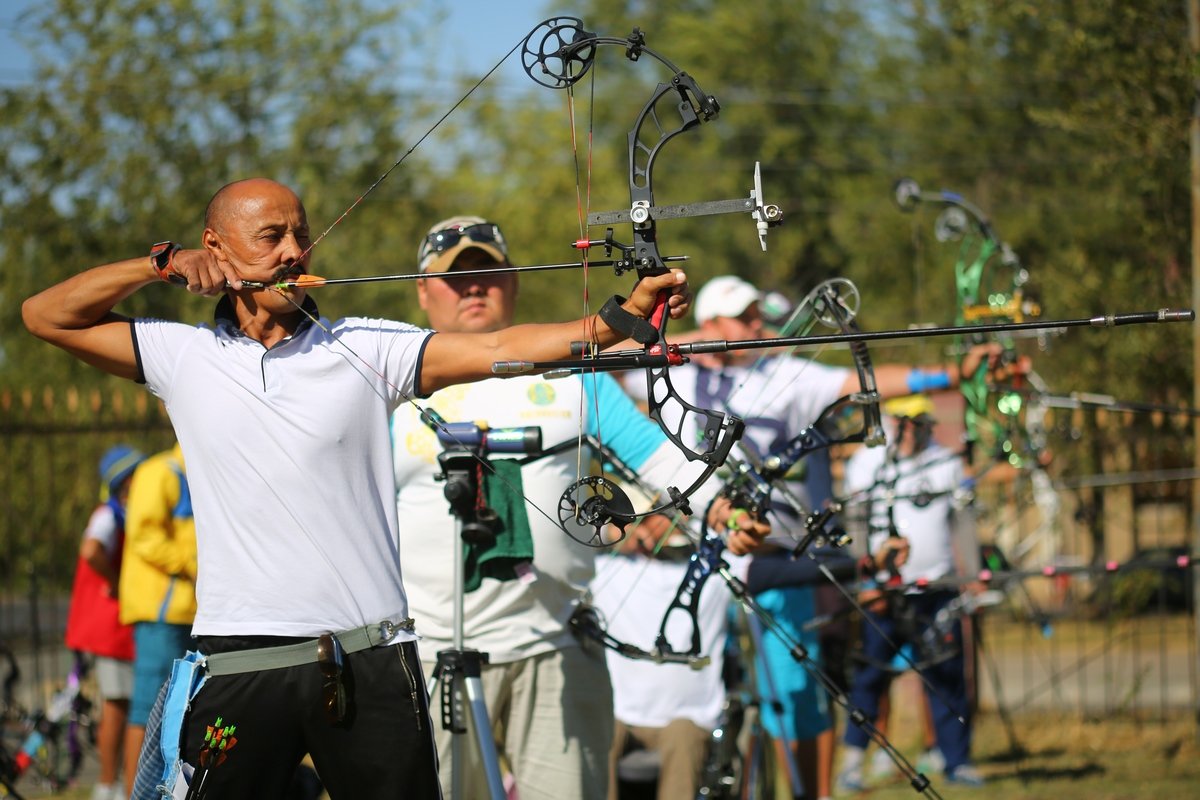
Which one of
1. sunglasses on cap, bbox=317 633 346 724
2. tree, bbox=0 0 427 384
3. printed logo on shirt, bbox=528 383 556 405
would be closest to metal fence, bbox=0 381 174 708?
tree, bbox=0 0 427 384

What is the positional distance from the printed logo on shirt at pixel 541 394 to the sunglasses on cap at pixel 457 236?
0.48 meters

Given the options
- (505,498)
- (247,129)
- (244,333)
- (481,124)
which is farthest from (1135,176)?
(481,124)

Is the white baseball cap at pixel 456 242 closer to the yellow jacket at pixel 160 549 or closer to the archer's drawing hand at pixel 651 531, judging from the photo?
the archer's drawing hand at pixel 651 531

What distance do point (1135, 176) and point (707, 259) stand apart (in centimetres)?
1491

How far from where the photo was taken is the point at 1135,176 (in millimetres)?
8617

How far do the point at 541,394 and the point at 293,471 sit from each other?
1216 mm

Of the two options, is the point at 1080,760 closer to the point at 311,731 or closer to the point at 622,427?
the point at 622,427

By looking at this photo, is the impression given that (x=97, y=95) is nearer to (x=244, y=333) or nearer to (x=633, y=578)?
(x=633, y=578)

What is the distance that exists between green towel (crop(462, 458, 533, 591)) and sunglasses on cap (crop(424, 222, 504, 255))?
0.72 metres

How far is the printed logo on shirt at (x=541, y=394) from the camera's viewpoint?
4086 mm

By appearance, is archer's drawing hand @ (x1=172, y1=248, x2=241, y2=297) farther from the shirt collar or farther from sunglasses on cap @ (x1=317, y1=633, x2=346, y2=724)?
sunglasses on cap @ (x1=317, y1=633, x2=346, y2=724)

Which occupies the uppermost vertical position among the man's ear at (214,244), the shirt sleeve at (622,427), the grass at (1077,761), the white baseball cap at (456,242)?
the white baseball cap at (456,242)

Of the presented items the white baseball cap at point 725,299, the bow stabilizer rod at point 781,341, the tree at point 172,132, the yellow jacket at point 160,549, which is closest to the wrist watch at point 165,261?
the bow stabilizer rod at point 781,341

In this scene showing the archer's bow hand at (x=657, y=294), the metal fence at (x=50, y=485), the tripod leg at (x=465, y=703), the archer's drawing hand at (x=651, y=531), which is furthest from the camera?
the metal fence at (x=50, y=485)
